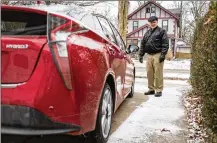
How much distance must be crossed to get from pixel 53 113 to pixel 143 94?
4825 millimetres

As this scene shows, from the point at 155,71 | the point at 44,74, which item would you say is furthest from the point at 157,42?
the point at 44,74

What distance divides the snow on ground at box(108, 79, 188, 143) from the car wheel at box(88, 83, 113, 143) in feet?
0.71

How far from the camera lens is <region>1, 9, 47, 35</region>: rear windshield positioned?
2.81 metres

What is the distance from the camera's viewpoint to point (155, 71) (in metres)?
6.46

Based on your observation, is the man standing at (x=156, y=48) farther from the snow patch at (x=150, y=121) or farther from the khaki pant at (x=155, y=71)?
the snow patch at (x=150, y=121)

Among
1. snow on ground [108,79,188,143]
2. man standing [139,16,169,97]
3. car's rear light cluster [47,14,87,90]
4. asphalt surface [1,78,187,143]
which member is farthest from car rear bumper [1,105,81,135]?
man standing [139,16,169,97]

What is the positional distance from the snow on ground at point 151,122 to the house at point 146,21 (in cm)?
3647

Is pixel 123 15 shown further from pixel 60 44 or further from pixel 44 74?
pixel 44 74

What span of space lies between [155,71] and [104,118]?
3.02 metres

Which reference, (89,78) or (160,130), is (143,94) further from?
(89,78)

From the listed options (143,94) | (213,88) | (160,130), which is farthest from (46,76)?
(143,94)

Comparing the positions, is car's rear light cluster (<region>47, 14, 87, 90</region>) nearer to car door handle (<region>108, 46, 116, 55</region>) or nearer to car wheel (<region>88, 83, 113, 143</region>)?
car wheel (<region>88, 83, 113, 143</region>)

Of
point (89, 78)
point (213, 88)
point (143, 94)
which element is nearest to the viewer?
point (89, 78)

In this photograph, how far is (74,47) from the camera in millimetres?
2795
